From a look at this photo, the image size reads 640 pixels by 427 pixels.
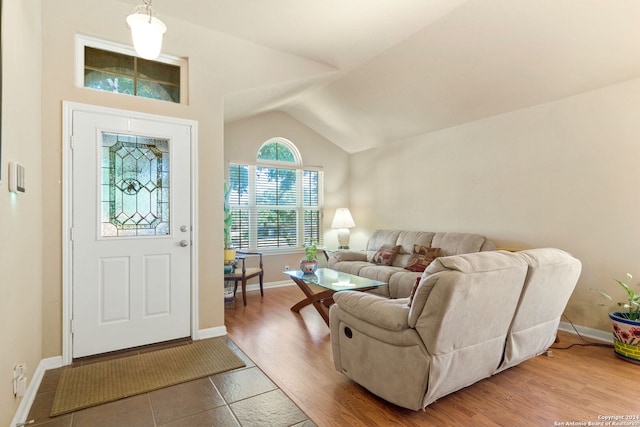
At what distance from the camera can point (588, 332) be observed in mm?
3281

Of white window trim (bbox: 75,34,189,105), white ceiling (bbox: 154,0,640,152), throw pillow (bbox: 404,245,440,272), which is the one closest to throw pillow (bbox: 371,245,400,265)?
throw pillow (bbox: 404,245,440,272)

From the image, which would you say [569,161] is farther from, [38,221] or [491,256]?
[38,221]

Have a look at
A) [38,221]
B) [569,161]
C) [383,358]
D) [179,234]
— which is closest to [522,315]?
[383,358]

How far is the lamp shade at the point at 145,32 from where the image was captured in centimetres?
187

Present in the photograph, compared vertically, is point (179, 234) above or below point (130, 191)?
below

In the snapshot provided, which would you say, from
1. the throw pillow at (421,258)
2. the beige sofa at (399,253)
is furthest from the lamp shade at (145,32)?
the throw pillow at (421,258)

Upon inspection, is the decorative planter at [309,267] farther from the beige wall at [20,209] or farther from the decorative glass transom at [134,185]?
the beige wall at [20,209]

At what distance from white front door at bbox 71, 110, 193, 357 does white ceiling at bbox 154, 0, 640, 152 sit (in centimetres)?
105

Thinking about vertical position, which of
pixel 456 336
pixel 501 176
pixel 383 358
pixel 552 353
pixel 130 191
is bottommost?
pixel 552 353

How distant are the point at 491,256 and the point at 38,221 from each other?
314 cm

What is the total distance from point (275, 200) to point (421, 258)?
262 cm

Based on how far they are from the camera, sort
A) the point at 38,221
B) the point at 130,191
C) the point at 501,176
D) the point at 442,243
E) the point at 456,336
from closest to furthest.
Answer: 1. the point at 456,336
2. the point at 38,221
3. the point at 130,191
4. the point at 501,176
5. the point at 442,243

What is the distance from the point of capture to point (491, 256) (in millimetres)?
1949

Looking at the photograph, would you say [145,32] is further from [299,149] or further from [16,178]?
[299,149]
